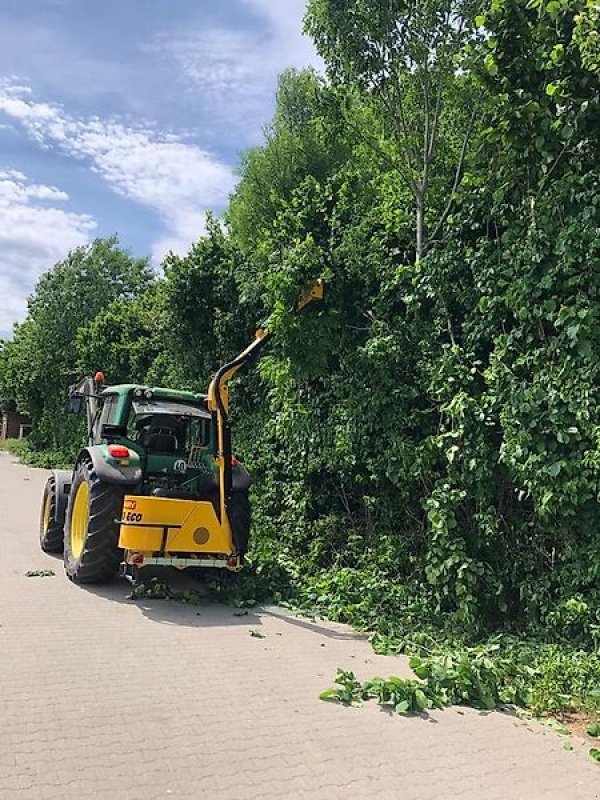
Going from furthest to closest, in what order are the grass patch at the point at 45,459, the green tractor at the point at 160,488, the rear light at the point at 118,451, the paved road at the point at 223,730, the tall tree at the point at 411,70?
the grass patch at the point at 45,459 < the tall tree at the point at 411,70 < the rear light at the point at 118,451 < the green tractor at the point at 160,488 < the paved road at the point at 223,730

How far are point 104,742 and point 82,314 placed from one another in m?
28.8

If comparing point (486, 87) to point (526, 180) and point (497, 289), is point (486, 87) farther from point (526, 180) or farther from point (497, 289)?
point (497, 289)

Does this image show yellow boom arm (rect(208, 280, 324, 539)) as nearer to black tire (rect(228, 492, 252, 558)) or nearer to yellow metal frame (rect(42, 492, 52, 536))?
black tire (rect(228, 492, 252, 558))

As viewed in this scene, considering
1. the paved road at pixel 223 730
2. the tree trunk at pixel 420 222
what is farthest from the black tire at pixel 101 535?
the tree trunk at pixel 420 222

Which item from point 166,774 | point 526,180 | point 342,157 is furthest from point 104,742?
point 342,157

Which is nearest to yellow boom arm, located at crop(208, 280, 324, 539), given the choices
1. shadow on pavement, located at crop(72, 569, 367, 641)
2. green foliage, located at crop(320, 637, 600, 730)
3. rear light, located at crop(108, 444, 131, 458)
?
shadow on pavement, located at crop(72, 569, 367, 641)

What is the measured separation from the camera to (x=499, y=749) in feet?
14.7

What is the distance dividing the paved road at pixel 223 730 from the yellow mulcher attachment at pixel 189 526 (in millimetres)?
837

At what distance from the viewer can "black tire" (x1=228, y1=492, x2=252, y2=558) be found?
8.09 meters

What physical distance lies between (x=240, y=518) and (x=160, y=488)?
0.96 meters

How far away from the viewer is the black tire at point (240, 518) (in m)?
8.09

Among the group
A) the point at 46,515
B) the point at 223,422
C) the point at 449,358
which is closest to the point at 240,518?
the point at 223,422

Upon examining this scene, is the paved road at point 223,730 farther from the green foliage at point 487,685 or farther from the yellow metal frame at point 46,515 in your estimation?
the yellow metal frame at point 46,515

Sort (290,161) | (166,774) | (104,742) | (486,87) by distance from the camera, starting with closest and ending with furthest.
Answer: (166,774) < (104,742) < (486,87) < (290,161)
